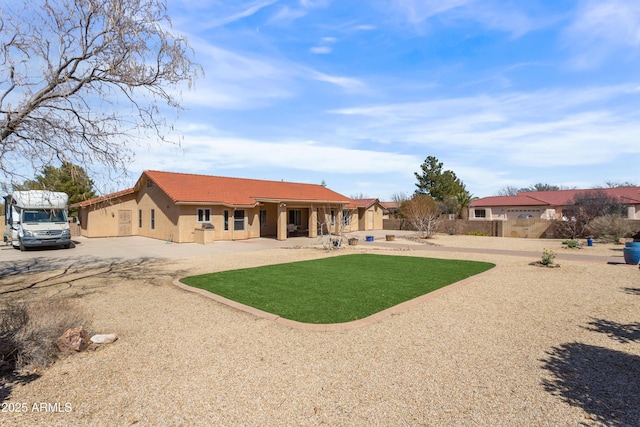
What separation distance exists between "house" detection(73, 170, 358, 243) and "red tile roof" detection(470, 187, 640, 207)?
26.2m

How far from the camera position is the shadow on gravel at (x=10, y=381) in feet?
14.2

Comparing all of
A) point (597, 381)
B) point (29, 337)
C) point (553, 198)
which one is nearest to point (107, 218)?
point (29, 337)

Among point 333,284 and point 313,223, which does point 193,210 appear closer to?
point 313,223

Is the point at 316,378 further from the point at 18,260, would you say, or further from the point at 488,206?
the point at 488,206

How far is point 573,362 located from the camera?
17.0ft

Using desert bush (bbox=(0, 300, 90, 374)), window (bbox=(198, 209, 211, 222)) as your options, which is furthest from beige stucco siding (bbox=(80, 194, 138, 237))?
desert bush (bbox=(0, 300, 90, 374))

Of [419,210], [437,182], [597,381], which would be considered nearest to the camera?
[597,381]

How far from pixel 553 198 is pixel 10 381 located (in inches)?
1988

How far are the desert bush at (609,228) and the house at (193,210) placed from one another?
65.5 ft

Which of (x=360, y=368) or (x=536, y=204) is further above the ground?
(x=536, y=204)

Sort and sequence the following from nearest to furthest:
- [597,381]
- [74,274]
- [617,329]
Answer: [597,381] < [617,329] < [74,274]

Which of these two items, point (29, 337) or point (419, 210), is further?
point (419, 210)

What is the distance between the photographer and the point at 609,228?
81.3 feet

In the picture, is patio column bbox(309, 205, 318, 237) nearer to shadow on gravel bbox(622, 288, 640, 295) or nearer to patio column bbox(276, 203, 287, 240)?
patio column bbox(276, 203, 287, 240)
